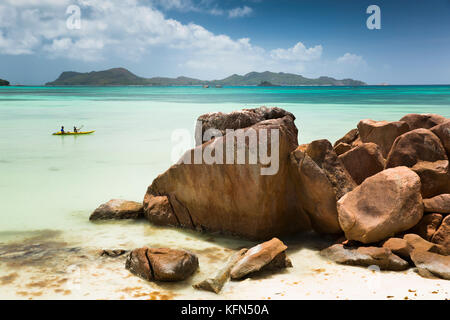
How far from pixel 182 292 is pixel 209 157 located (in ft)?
7.95

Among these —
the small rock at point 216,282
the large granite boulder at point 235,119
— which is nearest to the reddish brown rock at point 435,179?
the large granite boulder at point 235,119

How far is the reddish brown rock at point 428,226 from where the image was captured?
17.5ft

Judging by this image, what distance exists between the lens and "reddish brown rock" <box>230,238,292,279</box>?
4863 mm

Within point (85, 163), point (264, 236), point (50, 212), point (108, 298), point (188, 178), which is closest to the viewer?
point (108, 298)

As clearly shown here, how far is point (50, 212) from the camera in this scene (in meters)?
7.93

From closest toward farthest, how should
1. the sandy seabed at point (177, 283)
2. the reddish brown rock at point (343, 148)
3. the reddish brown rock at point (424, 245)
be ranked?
the sandy seabed at point (177, 283), the reddish brown rock at point (424, 245), the reddish brown rock at point (343, 148)

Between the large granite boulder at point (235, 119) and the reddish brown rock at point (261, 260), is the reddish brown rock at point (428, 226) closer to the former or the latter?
the reddish brown rock at point (261, 260)

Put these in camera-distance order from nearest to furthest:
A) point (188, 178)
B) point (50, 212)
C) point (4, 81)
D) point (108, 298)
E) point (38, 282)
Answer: point (108, 298), point (38, 282), point (188, 178), point (50, 212), point (4, 81)

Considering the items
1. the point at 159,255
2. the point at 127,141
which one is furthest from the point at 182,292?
the point at 127,141

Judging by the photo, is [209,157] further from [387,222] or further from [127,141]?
[127,141]

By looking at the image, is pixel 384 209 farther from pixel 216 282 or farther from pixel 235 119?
pixel 235 119

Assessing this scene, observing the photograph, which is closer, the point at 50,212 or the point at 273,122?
the point at 273,122

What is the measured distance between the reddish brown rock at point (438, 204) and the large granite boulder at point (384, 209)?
24 centimetres

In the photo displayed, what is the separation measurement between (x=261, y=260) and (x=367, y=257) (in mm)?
1288
